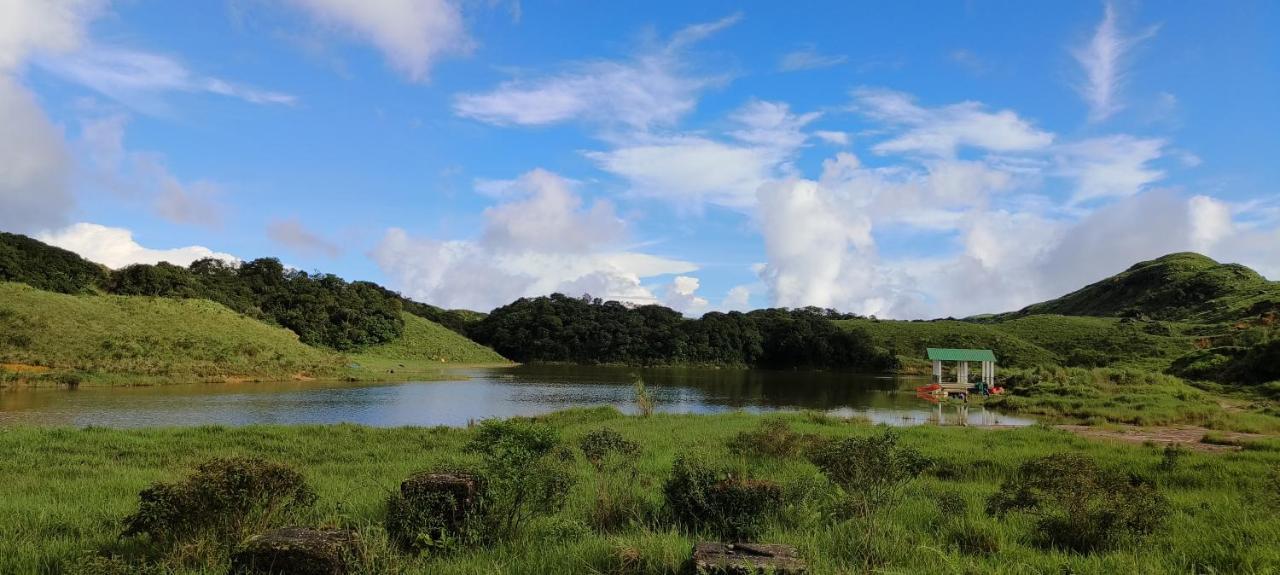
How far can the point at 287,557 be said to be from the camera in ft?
16.4

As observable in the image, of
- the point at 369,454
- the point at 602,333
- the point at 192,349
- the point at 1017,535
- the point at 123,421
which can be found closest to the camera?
the point at 1017,535

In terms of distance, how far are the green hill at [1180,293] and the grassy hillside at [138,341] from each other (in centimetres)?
9225

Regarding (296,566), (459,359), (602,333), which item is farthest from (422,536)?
(602,333)

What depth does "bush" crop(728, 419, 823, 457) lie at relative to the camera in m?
13.7

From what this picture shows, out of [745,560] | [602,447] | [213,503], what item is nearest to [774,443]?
[602,447]

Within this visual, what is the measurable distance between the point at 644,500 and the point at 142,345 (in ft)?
151

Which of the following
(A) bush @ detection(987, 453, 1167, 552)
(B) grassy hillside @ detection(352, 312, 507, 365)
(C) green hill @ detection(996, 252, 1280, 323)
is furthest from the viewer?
(C) green hill @ detection(996, 252, 1280, 323)

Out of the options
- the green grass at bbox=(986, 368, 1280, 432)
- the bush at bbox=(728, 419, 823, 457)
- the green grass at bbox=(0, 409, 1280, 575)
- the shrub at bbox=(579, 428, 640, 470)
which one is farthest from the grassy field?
the green grass at bbox=(986, 368, 1280, 432)

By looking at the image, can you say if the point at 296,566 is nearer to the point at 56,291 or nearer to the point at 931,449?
the point at 931,449

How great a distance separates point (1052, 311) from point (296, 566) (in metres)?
164

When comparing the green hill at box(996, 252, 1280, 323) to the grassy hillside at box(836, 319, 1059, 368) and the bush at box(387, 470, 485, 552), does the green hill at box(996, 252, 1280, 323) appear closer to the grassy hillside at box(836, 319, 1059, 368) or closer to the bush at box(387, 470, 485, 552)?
the grassy hillside at box(836, 319, 1059, 368)

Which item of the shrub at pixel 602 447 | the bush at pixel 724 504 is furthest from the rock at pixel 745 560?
the shrub at pixel 602 447

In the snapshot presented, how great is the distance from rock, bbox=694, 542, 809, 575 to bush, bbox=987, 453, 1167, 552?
338 centimetres

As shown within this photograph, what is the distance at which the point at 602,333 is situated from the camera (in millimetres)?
98000
